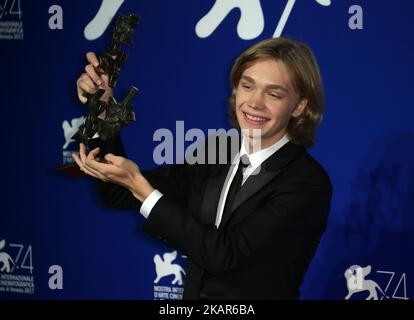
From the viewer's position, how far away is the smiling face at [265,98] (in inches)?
57.6

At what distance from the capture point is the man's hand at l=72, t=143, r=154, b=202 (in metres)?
1.26

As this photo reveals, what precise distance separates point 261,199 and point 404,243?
0.98 m

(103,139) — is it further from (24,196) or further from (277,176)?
(24,196)

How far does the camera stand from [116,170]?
1.26m

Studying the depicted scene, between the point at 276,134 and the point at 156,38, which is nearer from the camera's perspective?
the point at 276,134

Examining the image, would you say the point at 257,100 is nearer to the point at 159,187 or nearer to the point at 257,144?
the point at 257,144

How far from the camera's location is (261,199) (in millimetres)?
1449

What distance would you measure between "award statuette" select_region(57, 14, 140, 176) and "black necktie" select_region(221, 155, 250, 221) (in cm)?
29

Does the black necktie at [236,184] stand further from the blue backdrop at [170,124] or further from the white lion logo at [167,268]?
the white lion logo at [167,268]

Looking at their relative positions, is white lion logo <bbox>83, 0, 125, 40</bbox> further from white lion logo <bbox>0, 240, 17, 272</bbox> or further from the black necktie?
the black necktie

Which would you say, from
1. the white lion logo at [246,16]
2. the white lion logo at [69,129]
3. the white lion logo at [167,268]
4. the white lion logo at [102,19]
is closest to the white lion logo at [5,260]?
the white lion logo at [69,129]

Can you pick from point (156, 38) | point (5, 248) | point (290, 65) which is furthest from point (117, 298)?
point (290, 65)

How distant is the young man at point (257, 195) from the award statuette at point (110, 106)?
0.13 feet

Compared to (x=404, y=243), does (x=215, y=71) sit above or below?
above
